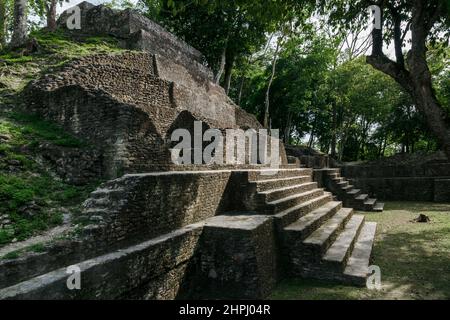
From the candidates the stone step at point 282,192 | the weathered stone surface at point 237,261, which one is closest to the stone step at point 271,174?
the stone step at point 282,192

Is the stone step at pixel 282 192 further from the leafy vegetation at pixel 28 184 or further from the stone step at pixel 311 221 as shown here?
the leafy vegetation at pixel 28 184

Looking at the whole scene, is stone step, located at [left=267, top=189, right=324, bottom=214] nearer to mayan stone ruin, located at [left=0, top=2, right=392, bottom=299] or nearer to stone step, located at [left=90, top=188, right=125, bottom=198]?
mayan stone ruin, located at [left=0, top=2, right=392, bottom=299]

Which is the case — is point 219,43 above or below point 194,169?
above

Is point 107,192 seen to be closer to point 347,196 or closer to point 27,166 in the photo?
point 27,166

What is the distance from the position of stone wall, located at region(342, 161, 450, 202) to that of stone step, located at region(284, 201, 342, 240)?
8.02 meters

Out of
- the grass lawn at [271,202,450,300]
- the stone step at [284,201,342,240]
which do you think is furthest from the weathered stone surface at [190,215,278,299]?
the stone step at [284,201,342,240]

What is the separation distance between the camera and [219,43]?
1798 cm

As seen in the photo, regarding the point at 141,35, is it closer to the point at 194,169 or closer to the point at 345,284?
the point at 194,169

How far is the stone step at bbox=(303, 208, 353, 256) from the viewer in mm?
5629

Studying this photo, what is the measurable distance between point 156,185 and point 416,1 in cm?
568
